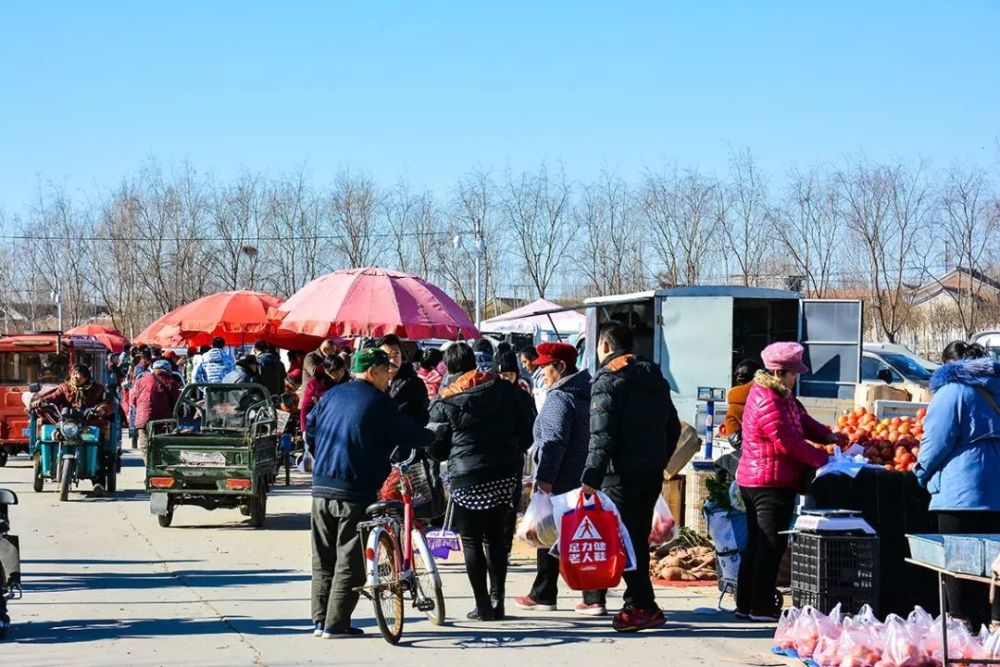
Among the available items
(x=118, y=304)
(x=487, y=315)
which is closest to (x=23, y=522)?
(x=487, y=315)

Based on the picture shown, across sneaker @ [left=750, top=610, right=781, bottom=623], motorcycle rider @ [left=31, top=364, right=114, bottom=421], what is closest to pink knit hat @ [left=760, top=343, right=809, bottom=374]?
sneaker @ [left=750, top=610, right=781, bottom=623]

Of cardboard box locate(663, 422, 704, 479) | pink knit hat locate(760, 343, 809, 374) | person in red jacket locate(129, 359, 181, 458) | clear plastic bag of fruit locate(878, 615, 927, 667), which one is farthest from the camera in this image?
person in red jacket locate(129, 359, 181, 458)

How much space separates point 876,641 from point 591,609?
105 inches

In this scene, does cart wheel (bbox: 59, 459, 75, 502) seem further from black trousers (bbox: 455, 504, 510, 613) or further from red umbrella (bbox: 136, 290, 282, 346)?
black trousers (bbox: 455, 504, 510, 613)

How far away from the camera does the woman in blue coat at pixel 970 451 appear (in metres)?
7.97

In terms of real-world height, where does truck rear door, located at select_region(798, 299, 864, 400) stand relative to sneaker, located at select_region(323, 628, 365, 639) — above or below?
above

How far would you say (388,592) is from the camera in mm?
8492

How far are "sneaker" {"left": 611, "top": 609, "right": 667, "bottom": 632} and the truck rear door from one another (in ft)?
48.9

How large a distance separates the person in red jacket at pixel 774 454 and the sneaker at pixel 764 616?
Answer: 0.21 meters

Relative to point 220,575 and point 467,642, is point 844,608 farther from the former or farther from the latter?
point 220,575

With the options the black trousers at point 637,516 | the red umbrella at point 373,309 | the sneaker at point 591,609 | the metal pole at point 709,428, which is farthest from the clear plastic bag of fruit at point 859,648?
the red umbrella at point 373,309

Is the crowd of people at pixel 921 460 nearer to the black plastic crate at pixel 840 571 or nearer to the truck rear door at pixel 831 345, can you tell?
the black plastic crate at pixel 840 571

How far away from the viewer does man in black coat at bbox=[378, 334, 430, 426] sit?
1228 cm

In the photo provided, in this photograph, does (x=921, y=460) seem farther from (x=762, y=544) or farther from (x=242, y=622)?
(x=242, y=622)
